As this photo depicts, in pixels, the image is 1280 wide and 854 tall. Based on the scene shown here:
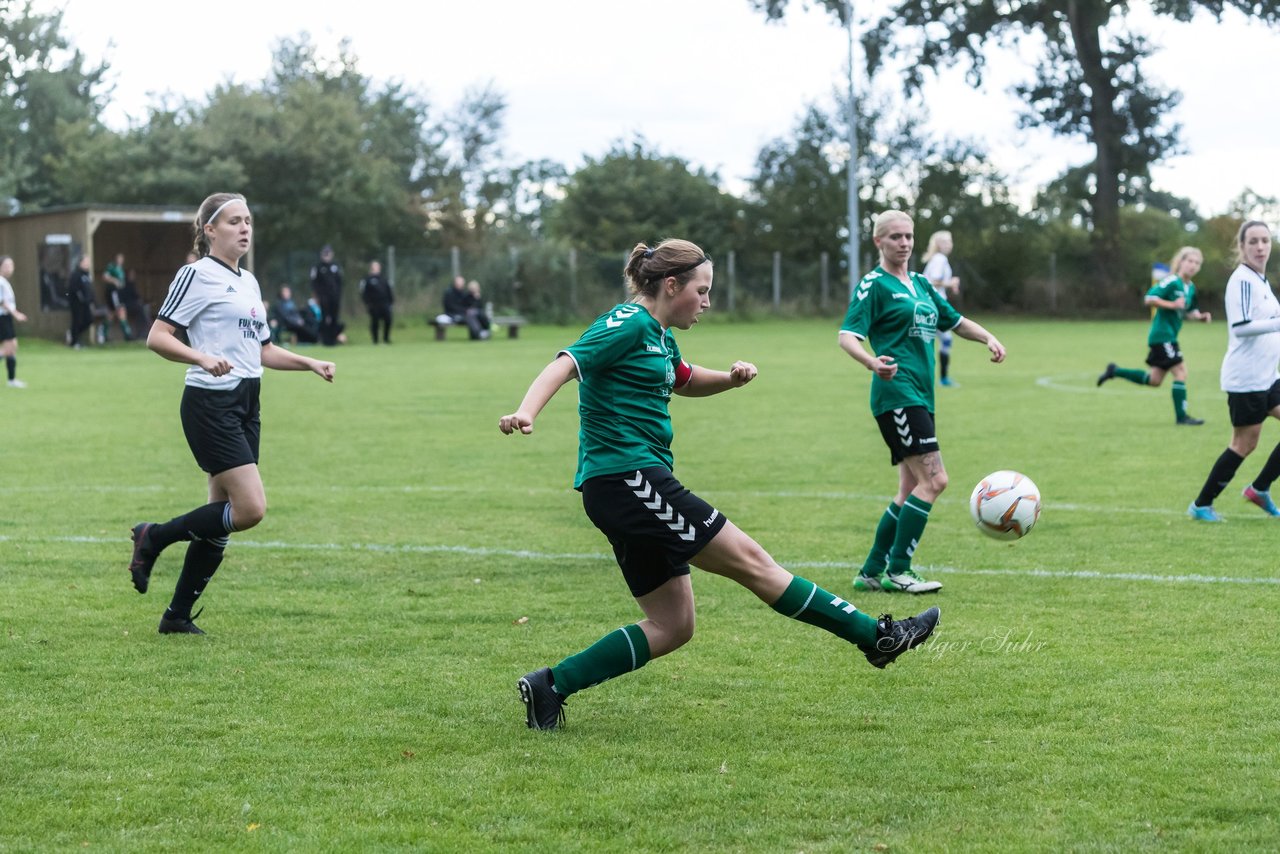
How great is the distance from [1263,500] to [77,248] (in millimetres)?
29589

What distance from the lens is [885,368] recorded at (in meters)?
7.15

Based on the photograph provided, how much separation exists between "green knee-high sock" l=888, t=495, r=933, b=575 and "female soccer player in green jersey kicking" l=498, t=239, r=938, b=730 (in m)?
2.21

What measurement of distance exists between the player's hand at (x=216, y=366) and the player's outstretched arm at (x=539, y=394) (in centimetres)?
195

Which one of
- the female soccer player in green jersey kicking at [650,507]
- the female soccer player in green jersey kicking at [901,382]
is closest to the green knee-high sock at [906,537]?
the female soccer player in green jersey kicking at [901,382]

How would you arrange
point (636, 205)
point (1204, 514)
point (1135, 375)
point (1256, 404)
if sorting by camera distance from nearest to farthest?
point (1256, 404), point (1204, 514), point (1135, 375), point (636, 205)

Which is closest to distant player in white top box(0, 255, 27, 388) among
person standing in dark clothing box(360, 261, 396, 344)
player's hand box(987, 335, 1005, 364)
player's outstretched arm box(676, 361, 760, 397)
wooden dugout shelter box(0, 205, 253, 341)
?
wooden dugout shelter box(0, 205, 253, 341)

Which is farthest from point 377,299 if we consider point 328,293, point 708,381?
point 708,381

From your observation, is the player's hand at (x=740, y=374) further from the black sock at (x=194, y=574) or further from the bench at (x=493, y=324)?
A: the bench at (x=493, y=324)

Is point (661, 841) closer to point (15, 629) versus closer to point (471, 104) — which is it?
point (15, 629)

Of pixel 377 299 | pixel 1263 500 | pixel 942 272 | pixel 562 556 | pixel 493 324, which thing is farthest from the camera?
pixel 493 324

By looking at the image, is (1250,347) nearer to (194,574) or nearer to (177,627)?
(194,574)

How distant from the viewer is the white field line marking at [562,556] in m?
7.59

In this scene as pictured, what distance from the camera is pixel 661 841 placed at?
397 cm

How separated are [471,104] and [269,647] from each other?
220ft
